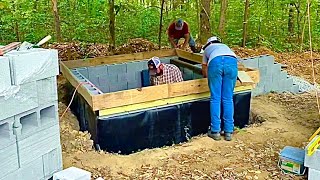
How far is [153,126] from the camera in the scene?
5.35m

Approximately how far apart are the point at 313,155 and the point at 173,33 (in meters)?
5.90

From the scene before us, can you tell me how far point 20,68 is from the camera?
3.20 metres

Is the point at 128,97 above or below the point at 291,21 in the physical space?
below

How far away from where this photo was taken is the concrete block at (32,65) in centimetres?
316

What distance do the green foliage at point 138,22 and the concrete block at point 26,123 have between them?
1034 cm

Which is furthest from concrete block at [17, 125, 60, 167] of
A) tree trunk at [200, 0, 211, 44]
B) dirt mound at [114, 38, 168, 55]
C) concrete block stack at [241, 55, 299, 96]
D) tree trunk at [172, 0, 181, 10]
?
tree trunk at [172, 0, 181, 10]

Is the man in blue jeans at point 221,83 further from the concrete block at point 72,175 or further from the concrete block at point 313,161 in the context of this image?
the concrete block at point 72,175

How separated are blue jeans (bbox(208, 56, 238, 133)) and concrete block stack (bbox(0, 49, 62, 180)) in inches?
97.2

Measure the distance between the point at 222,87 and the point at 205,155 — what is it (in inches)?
41.4

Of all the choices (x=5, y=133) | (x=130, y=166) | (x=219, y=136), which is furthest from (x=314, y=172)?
(x=5, y=133)

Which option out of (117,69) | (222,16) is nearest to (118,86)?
(117,69)

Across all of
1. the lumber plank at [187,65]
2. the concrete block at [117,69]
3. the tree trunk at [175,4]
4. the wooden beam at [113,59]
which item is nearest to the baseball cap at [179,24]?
the wooden beam at [113,59]

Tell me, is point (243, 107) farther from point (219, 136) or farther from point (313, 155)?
point (313, 155)

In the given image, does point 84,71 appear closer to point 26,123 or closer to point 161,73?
point 161,73
